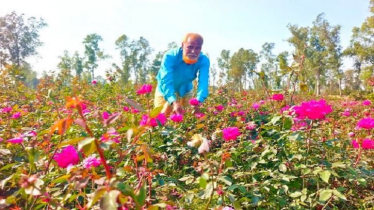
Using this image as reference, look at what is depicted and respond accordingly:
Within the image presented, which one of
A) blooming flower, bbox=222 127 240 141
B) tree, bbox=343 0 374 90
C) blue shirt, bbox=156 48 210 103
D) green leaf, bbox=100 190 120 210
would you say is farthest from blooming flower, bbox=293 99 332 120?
tree, bbox=343 0 374 90

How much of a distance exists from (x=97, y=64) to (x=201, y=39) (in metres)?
48.3

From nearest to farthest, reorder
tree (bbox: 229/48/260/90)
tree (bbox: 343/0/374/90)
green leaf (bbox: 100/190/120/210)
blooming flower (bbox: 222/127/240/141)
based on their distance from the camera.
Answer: green leaf (bbox: 100/190/120/210) < blooming flower (bbox: 222/127/240/141) < tree (bbox: 343/0/374/90) < tree (bbox: 229/48/260/90)

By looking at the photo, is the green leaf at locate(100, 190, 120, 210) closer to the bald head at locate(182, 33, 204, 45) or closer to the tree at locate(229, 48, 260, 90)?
the bald head at locate(182, 33, 204, 45)

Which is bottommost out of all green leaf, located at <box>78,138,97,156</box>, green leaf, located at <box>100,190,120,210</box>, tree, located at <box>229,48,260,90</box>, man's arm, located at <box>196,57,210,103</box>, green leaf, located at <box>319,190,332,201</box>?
green leaf, located at <box>319,190,332,201</box>

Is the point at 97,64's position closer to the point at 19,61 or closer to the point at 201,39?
the point at 19,61

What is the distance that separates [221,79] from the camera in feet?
23.3

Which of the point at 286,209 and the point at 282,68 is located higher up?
the point at 282,68

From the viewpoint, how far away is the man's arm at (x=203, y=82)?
386cm

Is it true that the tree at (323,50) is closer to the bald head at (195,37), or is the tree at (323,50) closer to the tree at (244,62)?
the tree at (244,62)

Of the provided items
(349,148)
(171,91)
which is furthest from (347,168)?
(171,91)

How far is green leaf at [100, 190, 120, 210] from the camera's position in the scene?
0.66 metres

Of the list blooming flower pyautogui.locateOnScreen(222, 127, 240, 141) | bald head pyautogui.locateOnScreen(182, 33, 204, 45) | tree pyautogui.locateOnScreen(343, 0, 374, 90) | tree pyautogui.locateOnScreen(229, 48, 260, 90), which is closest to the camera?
blooming flower pyautogui.locateOnScreen(222, 127, 240, 141)

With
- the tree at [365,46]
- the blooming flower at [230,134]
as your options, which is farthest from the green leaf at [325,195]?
the tree at [365,46]

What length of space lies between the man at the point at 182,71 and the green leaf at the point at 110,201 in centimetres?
286
